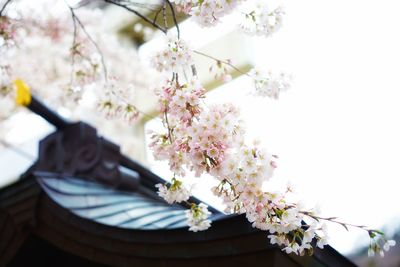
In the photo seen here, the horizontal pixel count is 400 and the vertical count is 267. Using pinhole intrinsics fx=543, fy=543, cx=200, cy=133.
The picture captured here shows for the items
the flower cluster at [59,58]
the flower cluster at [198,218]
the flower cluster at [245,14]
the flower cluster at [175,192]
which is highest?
the flower cluster at [59,58]

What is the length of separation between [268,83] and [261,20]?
1.13ft

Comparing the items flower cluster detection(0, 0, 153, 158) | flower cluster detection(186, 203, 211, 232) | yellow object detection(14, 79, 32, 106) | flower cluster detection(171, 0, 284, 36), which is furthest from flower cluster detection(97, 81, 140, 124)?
flower cluster detection(0, 0, 153, 158)

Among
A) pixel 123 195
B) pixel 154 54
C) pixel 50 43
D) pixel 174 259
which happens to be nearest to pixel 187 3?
pixel 154 54

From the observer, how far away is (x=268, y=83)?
280cm

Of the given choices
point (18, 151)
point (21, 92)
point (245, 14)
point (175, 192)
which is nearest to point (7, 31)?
point (21, 92)

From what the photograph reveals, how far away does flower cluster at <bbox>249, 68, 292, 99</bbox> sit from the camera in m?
2.80

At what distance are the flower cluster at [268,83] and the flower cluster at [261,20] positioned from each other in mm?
239

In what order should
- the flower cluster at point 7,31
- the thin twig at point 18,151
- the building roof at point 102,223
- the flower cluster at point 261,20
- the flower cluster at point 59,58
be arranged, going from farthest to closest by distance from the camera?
the thin twig at point 18,151 → the flower cluster at point 59,58 → the flower cluster at point 7,31 → the building roof at point 102,223 → the flower cluster at point 261,20

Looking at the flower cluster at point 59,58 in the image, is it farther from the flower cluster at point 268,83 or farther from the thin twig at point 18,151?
the flower cluster at point 268,83

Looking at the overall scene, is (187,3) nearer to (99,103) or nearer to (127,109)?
(127,109)

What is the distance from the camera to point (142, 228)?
322cm

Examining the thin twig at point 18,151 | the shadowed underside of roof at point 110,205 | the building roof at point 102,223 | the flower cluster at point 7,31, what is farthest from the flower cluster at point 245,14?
the thin twig at point 18,151

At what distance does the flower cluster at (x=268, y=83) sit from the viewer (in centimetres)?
280

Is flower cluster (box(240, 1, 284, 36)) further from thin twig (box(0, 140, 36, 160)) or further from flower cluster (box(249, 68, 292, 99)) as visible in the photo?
thin twig (box(0, 140, 36, 160))
